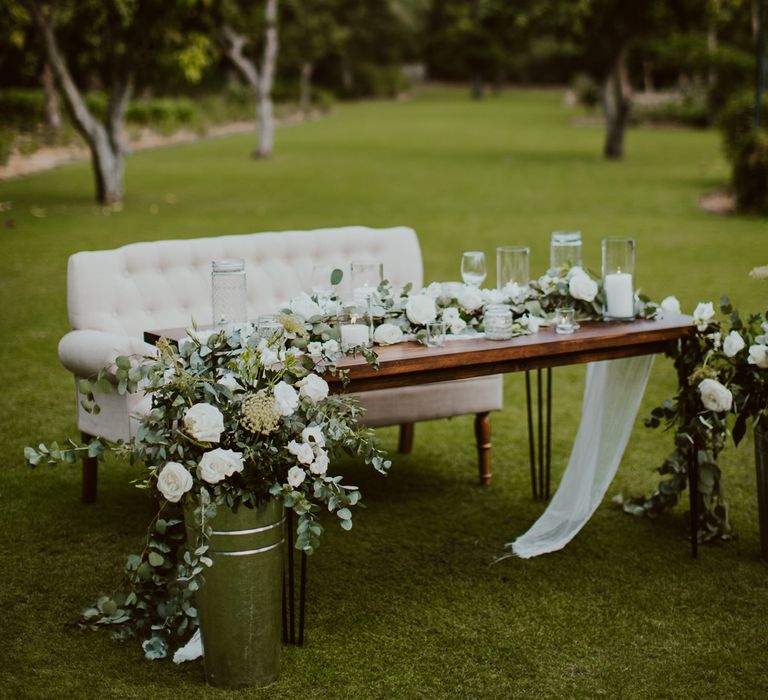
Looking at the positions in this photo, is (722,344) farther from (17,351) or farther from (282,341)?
(17,351)

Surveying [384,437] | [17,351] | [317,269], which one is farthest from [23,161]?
[317,269]

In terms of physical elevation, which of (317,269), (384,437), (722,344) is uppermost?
(317,269)

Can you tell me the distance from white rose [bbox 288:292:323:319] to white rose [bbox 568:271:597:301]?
3.57 feet

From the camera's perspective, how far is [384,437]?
21.3ft

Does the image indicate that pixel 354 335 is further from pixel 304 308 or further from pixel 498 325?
pixel 498 325

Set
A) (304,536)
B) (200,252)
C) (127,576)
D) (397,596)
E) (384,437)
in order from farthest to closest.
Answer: (384,437) < (200,252) < (397,596) < (127,576) < (304,536)

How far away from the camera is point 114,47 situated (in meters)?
17.0

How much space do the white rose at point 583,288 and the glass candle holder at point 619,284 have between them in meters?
0.12

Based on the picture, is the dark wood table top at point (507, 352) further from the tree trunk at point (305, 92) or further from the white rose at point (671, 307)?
the tree trunk at point (305, 92)

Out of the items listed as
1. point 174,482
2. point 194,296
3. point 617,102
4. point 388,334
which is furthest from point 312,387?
point 617,102

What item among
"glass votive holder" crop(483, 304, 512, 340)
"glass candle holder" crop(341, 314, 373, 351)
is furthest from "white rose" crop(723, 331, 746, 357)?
"glass candle holder" crop(341, 314, 373, 351)

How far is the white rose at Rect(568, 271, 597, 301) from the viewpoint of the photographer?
4469mm

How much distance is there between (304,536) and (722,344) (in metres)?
1.98

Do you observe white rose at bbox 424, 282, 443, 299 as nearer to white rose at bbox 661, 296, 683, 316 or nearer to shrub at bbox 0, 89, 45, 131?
white rose at bbox 661, 296, 683, 316
